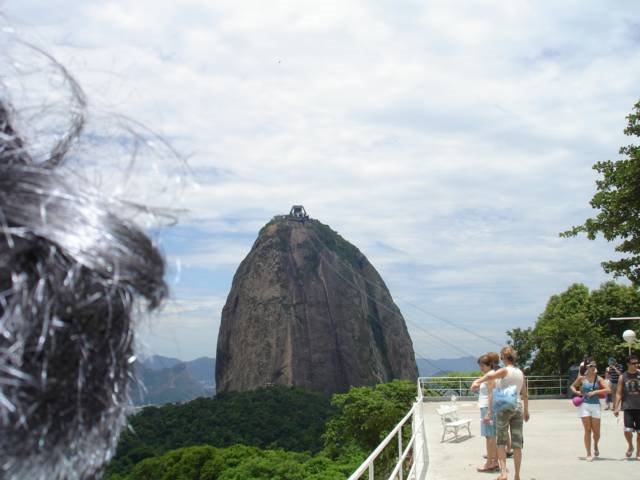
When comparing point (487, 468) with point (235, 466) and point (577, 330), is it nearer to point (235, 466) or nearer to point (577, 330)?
point (235, 466)

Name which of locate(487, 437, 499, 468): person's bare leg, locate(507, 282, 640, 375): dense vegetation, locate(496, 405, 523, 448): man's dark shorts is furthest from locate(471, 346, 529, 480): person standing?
locate(507, 282, 640, 375): dense vegetation

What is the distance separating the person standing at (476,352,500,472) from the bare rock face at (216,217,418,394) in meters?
47.6

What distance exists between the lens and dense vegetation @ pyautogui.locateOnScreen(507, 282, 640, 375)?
29344mm

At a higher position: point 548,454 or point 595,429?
point 595,429

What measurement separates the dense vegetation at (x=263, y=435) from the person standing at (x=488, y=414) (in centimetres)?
434

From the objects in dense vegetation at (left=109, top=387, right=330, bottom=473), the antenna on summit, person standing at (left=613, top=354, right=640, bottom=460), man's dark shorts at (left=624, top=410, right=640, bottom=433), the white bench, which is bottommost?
dense vegetation at (left=109, top=387, right=330, bottom=473)

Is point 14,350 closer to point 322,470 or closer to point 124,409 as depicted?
point 124,409

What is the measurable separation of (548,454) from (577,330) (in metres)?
21.1

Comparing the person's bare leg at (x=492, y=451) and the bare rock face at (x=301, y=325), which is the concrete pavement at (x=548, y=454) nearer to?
the person's bare leg at (x=492, y=451)

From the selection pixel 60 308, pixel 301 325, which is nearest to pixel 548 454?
pixel 60 308

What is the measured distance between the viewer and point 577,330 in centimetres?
2970

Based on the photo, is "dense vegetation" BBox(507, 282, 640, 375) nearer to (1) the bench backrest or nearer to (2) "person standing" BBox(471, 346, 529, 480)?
(1) the bench backrest

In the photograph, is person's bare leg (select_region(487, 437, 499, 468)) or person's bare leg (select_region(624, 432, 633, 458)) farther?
person's bare leg (select_region(624, 432, 633, 458))

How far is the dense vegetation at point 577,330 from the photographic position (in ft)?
96.3
